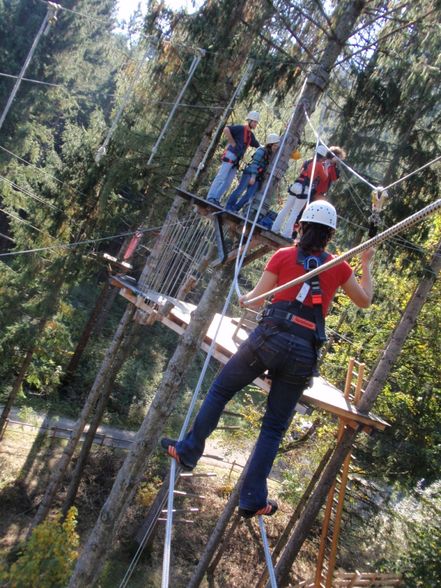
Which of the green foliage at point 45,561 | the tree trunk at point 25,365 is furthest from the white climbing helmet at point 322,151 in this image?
the tree trunk at point 25,365

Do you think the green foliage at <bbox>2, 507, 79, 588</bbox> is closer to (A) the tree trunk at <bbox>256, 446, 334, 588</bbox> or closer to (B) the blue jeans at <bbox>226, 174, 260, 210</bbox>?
(A) the tree trunk at <bbox>256, 446, 334, 588</bbox>

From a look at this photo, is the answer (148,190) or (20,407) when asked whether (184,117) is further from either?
(20,407)

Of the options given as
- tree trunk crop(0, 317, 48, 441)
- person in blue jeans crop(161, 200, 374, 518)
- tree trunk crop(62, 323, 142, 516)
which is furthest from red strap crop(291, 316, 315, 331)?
tree trunk crop(0, 317, 48, 441)

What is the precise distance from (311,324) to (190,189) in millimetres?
8646

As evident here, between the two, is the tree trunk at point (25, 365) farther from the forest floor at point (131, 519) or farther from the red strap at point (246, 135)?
the red strap at point (246, 135)

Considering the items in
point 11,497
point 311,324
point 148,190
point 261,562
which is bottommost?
point 11,497

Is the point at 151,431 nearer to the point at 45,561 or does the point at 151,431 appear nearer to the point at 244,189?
the point at 244,189

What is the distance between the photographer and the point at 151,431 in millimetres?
6273

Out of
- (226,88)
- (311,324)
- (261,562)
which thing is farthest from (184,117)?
(261,562)

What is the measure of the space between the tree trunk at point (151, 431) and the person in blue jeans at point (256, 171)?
3.37 feet

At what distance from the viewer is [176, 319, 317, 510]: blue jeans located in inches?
118

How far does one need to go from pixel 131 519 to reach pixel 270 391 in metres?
11.6

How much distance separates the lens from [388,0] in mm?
7039

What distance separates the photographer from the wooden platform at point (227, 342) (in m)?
6.48
